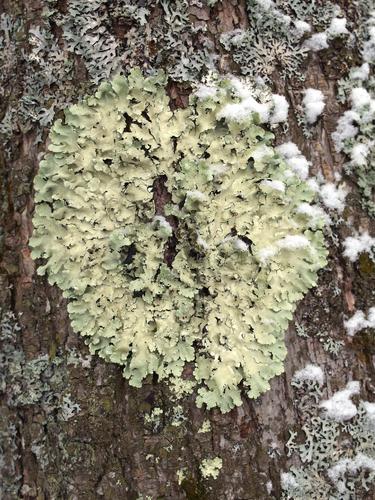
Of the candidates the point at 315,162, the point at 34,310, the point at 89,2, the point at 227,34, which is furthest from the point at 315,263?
the point at 89,2

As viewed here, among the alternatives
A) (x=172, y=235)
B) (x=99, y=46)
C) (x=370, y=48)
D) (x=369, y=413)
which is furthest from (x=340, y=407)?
(x=99, y=46)

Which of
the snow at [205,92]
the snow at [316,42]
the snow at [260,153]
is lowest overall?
the snow at [260,153]

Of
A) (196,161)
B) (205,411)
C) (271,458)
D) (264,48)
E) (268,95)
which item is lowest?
(271,458)

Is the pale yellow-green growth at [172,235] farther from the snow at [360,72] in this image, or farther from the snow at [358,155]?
the snow at [360,72]

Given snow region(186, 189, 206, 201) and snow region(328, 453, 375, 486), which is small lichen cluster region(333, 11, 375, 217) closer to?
snow region(186, 189, 206, 201)

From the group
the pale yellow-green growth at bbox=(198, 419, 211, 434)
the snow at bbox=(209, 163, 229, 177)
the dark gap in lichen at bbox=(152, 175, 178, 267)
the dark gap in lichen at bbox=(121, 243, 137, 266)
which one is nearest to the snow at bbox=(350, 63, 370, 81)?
the snow at bbox=(209, 163, 229, 177)

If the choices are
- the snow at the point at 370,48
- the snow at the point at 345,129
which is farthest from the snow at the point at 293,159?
the snow at the point at 370,48

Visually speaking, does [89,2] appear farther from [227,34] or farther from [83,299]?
[83,299]
